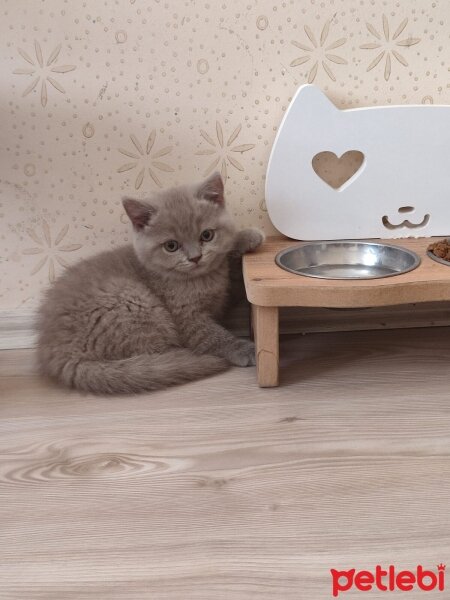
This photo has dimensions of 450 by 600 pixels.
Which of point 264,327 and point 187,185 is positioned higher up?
point 187,185

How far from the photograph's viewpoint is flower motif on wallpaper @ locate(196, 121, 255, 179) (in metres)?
1.37

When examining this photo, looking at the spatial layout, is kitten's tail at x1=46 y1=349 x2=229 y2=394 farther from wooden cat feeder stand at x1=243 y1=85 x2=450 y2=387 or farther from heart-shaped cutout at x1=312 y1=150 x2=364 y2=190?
heart-shaped cutout at x1=312 y1=150 x2=364 y2=190

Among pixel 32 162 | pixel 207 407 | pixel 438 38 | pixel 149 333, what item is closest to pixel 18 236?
pixel 32 162

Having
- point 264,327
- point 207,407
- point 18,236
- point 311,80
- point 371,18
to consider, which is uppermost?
point 371,18

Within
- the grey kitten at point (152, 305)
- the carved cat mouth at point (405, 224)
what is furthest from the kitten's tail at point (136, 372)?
the carved cat mouth at point (405, 224)

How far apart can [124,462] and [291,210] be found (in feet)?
2.38

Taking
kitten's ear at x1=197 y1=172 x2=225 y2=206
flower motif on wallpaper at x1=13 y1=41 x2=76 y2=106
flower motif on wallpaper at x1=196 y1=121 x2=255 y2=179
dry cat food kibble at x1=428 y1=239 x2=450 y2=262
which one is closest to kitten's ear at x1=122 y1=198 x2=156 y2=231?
kitten's ear at x1=197 y1=172 x2=225 y2=206

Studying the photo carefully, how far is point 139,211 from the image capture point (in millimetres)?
1241

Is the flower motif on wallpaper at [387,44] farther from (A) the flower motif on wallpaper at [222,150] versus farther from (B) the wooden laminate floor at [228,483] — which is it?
(B) the wooden laminate floor at [228,483]

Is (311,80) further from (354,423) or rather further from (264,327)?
(354,423)

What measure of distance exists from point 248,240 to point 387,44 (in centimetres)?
57

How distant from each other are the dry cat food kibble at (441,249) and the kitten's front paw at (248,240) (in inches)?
15.2

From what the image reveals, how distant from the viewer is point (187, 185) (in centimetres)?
132

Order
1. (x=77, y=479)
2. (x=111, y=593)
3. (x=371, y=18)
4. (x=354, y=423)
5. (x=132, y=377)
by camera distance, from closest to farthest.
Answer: (x=111, y=593), (x=77, y=479), (x=354, y=423), (x=132, y=377), (x=371, y=18)
